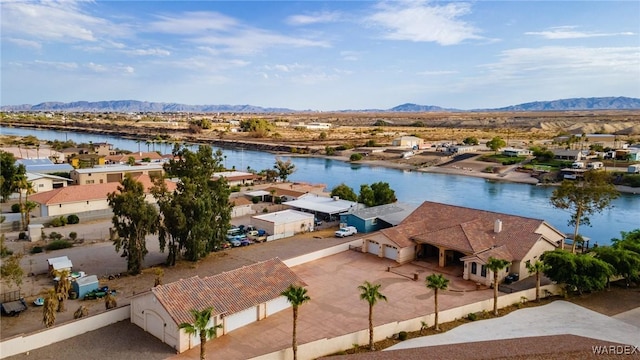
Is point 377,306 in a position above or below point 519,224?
below

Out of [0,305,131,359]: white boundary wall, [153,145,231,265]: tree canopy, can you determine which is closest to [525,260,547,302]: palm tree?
[153,145,231,265]: tree canopy

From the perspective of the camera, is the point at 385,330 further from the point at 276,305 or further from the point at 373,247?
the point at 373,247

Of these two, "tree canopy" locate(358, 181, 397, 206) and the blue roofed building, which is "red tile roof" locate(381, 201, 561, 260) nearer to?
the blue roofed building

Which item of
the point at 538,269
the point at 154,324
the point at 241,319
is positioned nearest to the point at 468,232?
the point at 538,269

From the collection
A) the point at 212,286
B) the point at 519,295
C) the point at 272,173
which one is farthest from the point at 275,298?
the point at 272,173

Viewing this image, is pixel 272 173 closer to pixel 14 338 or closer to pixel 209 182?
pixel 209 182

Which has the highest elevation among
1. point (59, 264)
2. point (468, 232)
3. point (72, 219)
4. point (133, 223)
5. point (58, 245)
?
point (133, 223)

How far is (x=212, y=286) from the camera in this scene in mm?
19766

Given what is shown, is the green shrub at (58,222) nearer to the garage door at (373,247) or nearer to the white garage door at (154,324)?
the white garage door at (154,324)

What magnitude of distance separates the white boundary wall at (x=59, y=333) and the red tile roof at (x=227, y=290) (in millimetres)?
2664

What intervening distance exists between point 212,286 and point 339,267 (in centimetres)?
927

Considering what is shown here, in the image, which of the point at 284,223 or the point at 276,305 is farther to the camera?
the point at 284,223

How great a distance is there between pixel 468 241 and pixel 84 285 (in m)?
20.1

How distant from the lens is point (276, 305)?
68.6 feet
